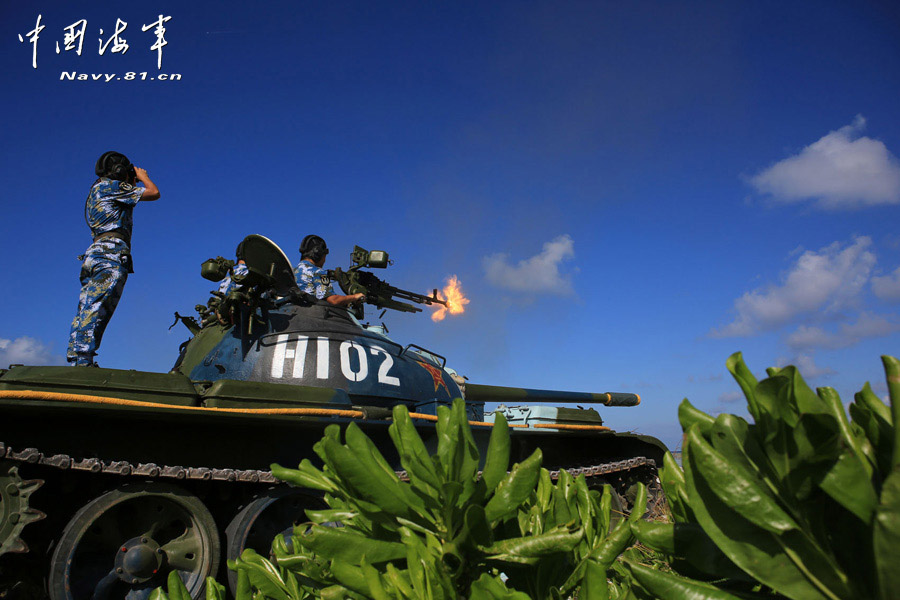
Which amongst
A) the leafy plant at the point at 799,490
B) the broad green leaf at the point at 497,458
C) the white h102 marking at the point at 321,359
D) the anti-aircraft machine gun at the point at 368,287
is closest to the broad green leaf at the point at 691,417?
the leafy plant at the point at 799,490

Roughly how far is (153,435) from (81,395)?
683mm

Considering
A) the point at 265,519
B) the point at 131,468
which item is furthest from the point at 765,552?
the point at 265,519

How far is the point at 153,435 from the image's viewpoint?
4.55m

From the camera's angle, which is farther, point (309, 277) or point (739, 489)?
point (309, 277)

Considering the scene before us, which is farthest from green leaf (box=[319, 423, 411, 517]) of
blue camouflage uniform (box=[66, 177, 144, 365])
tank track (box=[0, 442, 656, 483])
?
blue camouflage uniform (box=[66, 177, 144, 365])

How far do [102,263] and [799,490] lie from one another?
6005 millimetres

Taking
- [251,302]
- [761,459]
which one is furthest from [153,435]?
[761,459]

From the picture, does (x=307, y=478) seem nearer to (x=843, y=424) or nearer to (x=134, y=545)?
(x=843, y=424)

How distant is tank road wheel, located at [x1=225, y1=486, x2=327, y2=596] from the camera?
Answer: 458cm

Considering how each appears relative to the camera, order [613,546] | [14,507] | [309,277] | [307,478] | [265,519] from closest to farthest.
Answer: [613,546]
[307,478]
[14,507]
[265,519]
[309,277]

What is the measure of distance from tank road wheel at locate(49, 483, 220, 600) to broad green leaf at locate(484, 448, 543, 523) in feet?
14.2

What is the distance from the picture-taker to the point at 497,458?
2.63 ft

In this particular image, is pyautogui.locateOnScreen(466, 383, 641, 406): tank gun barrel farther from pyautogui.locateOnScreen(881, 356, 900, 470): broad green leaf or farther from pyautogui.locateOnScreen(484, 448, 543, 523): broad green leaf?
pyautogui.locateOnScreen(881, 356, 900, 470): broad green leaf

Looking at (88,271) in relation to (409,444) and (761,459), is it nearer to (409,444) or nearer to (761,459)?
(409,444)
